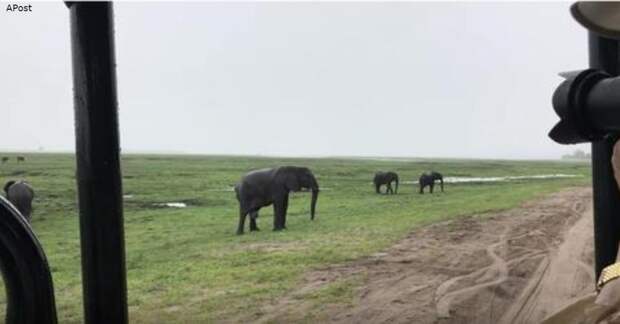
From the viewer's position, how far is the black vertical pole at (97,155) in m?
0.89

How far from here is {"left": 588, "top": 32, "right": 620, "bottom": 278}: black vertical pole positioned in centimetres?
85

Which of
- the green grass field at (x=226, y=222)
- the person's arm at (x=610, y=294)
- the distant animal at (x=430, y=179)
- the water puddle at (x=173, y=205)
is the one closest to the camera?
the person's arm at (x=610, y=294)

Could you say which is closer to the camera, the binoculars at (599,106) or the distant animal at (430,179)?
the binoculars at (599,106)

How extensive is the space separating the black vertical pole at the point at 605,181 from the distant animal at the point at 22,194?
4.37ft

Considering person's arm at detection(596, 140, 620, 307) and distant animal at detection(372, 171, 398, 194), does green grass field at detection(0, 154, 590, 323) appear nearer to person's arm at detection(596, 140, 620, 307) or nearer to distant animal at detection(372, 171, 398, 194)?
distant animal at detection(372, 171, 398, 194)

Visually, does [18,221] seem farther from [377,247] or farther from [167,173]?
[377,247]

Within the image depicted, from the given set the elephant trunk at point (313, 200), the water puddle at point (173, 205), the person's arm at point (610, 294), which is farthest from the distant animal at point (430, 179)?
the person's arm at point (610, 294)

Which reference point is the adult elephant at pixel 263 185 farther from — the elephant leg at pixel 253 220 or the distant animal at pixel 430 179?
the distant animal at pixel 430 179

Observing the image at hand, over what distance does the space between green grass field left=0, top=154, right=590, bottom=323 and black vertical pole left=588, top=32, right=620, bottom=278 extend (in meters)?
1.14

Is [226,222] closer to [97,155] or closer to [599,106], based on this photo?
[97,155]

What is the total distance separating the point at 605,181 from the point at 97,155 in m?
0.71

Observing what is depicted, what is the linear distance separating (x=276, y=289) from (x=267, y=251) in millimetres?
185

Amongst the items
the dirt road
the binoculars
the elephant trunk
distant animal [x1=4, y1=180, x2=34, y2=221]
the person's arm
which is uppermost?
the binoculars

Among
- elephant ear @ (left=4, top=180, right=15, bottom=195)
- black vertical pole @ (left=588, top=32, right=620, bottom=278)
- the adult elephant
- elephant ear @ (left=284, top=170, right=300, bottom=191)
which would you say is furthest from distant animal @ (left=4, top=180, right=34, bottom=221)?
black vertical pole @ (left=588, top=32, right=620, bottom=278)
